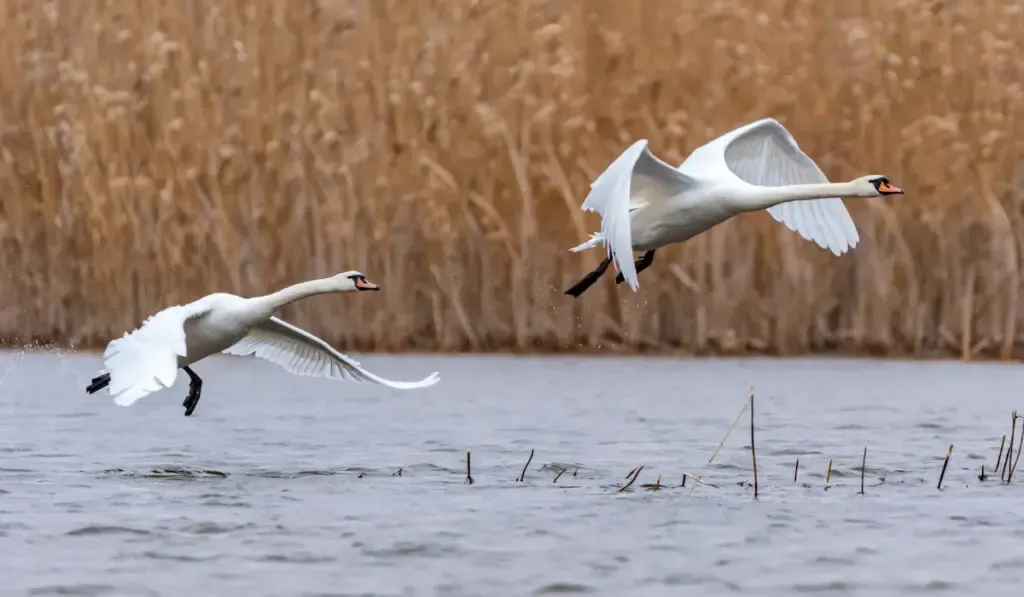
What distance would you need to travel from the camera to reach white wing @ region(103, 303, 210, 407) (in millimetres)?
7762

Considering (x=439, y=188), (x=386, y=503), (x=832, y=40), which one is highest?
(x=832, y=40)

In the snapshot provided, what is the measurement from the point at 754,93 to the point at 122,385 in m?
7.53

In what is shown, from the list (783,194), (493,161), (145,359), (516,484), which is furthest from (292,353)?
(493,161)

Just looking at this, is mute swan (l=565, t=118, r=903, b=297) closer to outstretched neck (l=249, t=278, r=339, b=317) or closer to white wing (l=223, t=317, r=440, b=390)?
outstretched neck (l=249, t=278, r=339, b=317)

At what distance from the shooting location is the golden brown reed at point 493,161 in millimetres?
14141

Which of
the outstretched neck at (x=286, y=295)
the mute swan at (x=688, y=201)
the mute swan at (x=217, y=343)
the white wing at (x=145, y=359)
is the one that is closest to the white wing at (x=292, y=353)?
the mute swan at (x=217, y=343)

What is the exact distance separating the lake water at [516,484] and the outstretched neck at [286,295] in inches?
35.4

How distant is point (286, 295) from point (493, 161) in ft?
17.3

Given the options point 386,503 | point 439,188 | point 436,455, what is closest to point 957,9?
point 439,188

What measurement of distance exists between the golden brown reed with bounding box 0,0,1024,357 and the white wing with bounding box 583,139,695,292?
4.72 m

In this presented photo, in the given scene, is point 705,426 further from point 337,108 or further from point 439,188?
point 337,108

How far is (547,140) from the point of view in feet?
47.2

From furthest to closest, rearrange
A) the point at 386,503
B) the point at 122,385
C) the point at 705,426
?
the point at 705,426 → the point at 386,503 → the point at 122,385

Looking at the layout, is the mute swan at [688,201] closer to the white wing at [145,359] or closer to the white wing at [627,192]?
the white wing at [627,192]
